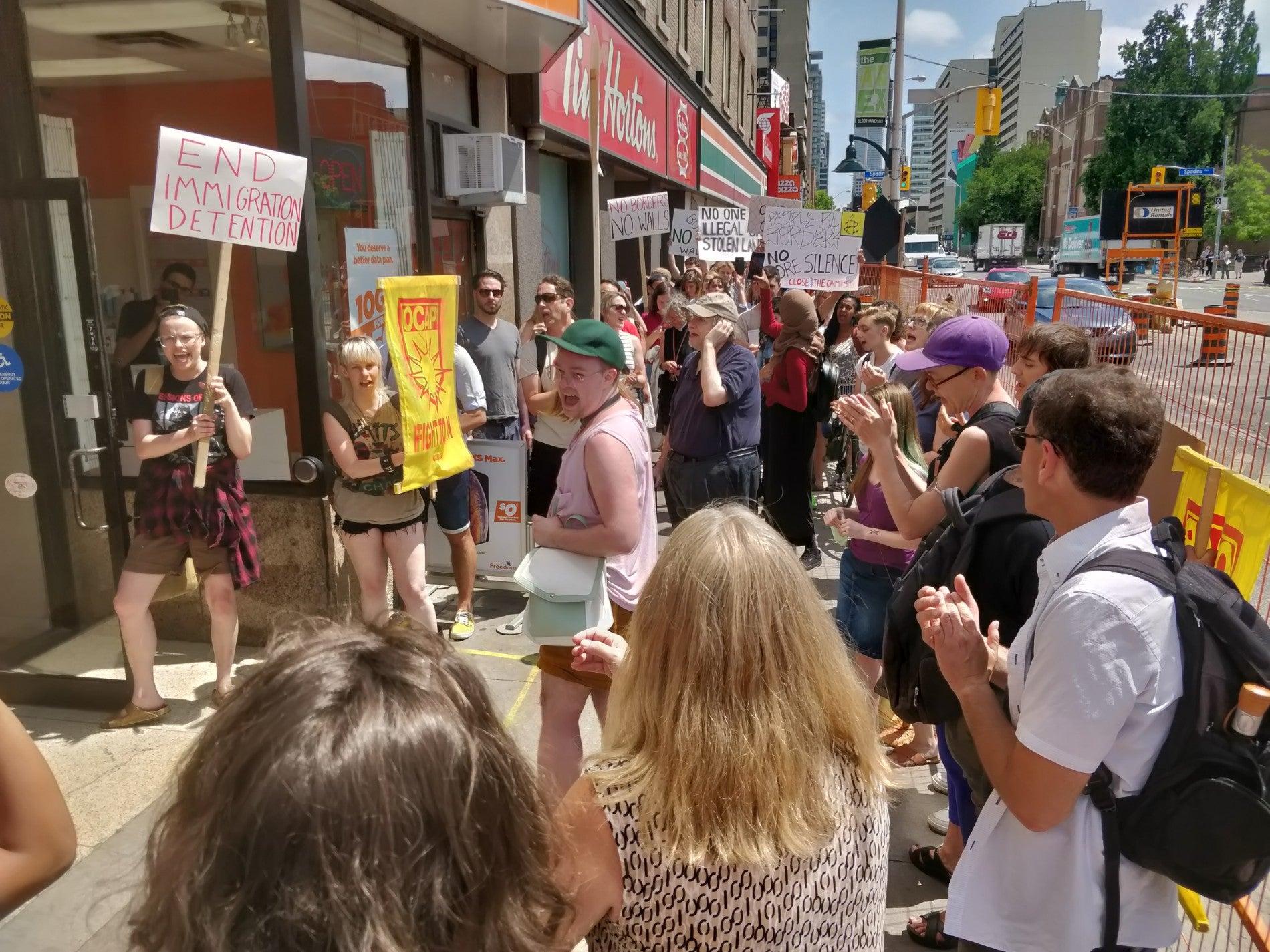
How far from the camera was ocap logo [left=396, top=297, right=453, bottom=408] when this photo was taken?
4535 millimetres

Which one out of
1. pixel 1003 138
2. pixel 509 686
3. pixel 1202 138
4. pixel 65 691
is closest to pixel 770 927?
pixel 509 686

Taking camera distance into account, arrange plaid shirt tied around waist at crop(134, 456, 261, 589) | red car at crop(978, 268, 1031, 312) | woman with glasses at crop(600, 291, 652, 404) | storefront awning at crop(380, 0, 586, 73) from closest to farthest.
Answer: plaid shirt tied around waist at crop(134, 456, 261, 589) → storefront awning at crop(380, 0, 586, 73) → woman with glasses at crop(600, 291, 652, 404) → red car at crop(978, 268, 1031, 312)

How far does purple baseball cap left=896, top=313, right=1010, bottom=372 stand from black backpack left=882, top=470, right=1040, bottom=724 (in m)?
0.57

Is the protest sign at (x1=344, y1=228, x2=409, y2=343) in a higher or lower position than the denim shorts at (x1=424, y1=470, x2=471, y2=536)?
higher

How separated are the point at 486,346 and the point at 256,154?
2.31m

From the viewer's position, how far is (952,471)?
2986 millimetres

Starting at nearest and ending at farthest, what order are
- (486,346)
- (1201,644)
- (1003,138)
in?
(1201,644), (486,346), (1003,138)

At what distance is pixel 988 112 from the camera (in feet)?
99.5

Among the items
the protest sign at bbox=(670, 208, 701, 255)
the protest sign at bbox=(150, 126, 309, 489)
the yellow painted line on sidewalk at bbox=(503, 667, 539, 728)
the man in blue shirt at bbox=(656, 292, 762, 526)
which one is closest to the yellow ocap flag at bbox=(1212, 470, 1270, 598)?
the man in blue shirt at bbox=(656, 292, 762, 526)

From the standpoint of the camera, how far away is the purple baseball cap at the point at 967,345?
3137mm

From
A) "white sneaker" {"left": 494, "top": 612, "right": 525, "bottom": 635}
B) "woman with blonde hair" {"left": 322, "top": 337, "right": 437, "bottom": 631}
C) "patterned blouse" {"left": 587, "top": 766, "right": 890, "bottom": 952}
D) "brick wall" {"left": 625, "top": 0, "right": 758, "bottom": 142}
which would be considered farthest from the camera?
"brick wall" {"left": 625, "top": 0, "right": 758, "bottom": 142}

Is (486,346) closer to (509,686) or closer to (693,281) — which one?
(509,686)

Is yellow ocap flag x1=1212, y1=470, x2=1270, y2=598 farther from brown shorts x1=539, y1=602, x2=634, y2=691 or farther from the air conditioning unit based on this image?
the air conditioning unit

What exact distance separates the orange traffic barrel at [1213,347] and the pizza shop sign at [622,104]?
12.8 feet
